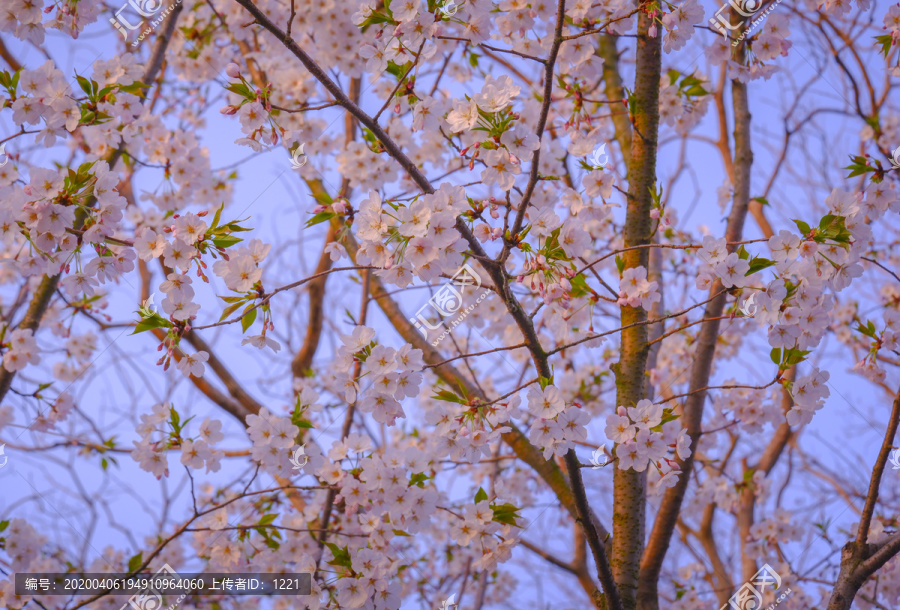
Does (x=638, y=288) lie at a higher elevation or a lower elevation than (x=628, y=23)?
lower

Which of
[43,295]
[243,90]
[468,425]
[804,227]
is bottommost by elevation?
[468,425]

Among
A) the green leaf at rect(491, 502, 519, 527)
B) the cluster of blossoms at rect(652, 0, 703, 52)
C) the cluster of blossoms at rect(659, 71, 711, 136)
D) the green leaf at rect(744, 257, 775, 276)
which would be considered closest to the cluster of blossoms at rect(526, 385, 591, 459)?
the green leaf at rect(491, 502, 519, 527)

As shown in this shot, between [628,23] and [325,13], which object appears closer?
[628,23]

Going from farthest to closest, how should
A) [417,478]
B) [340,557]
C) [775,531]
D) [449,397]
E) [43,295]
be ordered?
[775,531], [43,295], [417,478], [340,557], [449,397]

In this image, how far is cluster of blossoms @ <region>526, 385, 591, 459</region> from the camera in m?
1.66

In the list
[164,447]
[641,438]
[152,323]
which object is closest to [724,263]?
[641,438]

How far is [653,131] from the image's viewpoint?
2.49 m

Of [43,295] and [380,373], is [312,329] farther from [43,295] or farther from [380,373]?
[380,373]

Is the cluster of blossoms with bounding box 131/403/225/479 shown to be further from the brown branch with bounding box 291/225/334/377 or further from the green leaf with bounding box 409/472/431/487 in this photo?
the brown branch with bounding box 291/225/334/377

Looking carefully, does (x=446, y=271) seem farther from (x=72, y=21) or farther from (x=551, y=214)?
(x=72, y=21)

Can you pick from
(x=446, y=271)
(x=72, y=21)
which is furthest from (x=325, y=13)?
(x=446, y=271)

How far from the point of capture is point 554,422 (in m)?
1.69

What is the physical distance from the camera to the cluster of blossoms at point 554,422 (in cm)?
166

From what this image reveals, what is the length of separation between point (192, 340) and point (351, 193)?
3.79 ft
